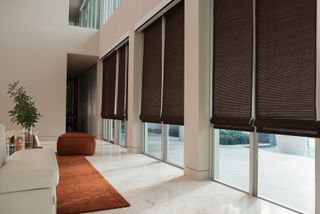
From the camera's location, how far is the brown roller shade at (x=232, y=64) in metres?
3.55

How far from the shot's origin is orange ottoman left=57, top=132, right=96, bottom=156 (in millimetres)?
6418

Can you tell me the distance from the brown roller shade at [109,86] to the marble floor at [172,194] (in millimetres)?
4389

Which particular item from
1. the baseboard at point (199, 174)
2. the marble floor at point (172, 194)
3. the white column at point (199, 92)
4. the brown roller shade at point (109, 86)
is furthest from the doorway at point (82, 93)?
the baseboard at point (199, 174)

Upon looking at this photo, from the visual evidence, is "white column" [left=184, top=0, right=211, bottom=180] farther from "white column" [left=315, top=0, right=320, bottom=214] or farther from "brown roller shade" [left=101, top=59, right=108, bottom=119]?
"brown roller shade" [left=101, top=59, right=108, bottom=119]

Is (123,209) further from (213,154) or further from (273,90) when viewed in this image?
(273,90)

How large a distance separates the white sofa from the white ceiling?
8.71 metres

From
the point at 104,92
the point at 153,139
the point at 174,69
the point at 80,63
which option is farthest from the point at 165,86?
the point at 80,63

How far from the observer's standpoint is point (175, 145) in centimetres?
558

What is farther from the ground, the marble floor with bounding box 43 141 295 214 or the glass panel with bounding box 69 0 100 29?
the glass panel with bounding box 69 0 100 29

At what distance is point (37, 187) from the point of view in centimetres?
227

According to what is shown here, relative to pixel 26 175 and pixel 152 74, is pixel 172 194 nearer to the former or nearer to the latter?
pixel 26 175

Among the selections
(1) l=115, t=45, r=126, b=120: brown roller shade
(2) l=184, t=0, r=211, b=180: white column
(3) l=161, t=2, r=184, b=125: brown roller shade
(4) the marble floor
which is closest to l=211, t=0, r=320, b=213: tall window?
(2) l=184, t=0, r=211, b=180: white column

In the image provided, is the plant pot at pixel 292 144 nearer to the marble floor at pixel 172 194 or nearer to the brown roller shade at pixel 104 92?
the marble floor at pixel 172 194

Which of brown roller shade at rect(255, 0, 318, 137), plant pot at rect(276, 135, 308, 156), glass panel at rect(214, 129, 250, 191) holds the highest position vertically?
brown roller shade at rect(255, 0, 318, 137)
